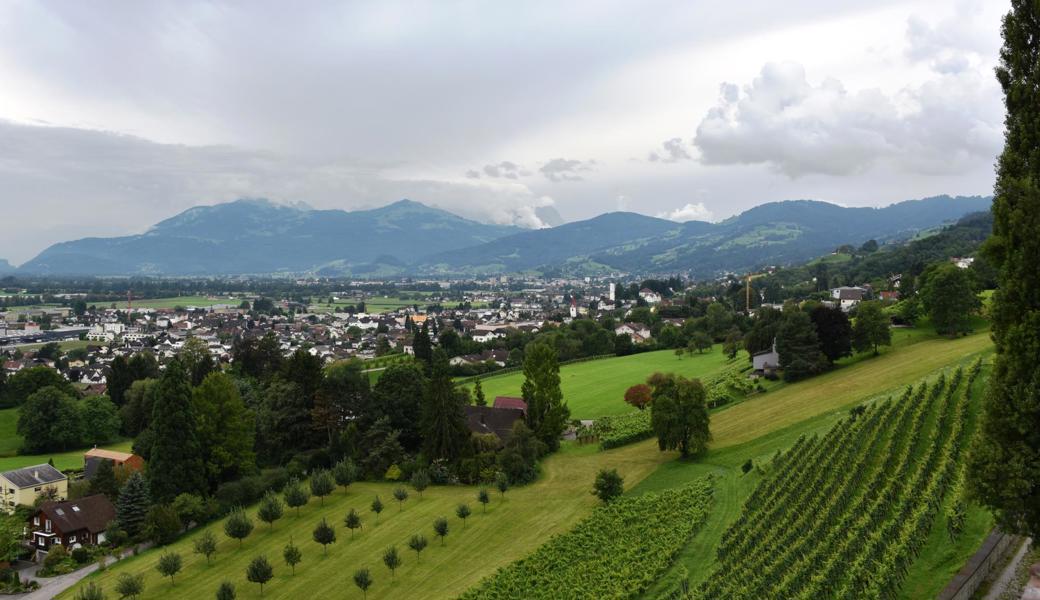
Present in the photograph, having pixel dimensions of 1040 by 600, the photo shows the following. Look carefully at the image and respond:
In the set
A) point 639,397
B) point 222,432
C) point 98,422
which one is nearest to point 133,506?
point 222,432

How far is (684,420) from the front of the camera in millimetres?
33375

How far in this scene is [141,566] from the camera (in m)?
27.3

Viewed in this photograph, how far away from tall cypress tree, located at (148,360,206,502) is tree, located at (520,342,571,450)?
18.8 m

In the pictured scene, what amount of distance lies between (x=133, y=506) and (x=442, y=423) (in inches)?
617

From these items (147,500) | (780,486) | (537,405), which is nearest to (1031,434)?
(780,486)

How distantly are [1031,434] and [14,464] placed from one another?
57.3 meters

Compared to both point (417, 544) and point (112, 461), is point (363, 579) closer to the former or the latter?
point (417, 544)

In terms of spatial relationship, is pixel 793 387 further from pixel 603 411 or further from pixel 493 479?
pixel 493 479

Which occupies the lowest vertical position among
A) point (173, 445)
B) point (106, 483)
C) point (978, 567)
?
point (106, 483)

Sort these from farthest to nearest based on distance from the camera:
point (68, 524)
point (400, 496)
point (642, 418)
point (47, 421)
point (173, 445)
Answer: point (47, 421)
point (642, 418)
point (173, 445)
point (68, 524)
point (400, 496)

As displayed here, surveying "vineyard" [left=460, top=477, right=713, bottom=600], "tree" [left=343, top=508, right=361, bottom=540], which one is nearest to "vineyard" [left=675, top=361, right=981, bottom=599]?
"vineyard" [left=460, top=477, right=713, bottom=600]

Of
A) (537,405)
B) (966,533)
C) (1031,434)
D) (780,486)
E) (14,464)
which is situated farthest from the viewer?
(14,464)

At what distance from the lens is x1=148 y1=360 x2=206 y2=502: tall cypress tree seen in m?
33.6

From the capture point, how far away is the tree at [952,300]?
45.4 metres
